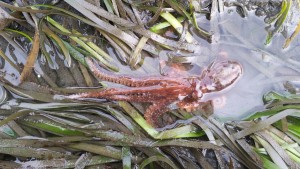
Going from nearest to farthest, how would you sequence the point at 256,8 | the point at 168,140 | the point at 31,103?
the point at 168,140, the point at 31,103, the point at 256,8

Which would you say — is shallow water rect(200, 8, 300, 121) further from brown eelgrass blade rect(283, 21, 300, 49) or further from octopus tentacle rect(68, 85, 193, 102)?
octopus tentacle rect(68, 85, 193, 102)

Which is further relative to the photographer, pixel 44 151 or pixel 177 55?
pixel 177 55

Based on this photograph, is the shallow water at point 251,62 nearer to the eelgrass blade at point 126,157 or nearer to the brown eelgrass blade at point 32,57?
the eelgrass blade at point 126,157

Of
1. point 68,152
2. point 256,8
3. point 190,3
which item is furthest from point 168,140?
point 256,8

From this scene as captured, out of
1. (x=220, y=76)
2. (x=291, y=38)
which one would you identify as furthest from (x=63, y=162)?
(x=291, y=38)

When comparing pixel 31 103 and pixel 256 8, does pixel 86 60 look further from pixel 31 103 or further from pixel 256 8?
pixel 256 8

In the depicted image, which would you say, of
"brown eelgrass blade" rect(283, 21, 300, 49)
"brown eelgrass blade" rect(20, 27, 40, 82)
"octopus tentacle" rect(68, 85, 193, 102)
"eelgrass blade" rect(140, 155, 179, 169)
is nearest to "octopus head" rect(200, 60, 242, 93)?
"octopus tentacle" rect(68, 85, 193, 102)

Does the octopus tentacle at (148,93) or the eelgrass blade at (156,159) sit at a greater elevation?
the octopus tentacle at (148,93)

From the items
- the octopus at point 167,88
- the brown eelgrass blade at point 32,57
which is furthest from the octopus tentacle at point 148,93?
the brown eelgrass blade at point 32,57

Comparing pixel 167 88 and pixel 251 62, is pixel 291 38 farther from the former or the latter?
pixel 167 88
